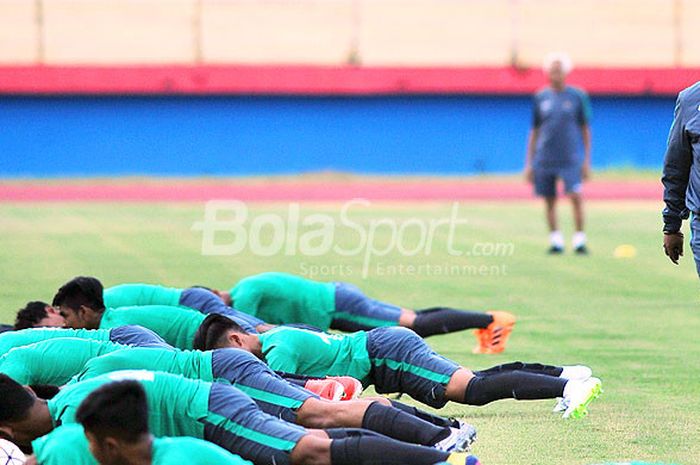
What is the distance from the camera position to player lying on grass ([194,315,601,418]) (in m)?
8.05

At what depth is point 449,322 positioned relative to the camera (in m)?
10.9

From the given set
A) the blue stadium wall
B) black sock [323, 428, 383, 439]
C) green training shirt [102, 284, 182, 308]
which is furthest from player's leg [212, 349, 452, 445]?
the blue stadium wall

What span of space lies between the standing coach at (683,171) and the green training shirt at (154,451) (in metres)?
3.48

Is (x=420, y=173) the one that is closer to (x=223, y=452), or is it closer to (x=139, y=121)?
(x=139, y=121)

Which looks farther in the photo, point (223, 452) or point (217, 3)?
point (217, 3)

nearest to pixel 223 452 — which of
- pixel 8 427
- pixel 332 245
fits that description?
pixel 8 427

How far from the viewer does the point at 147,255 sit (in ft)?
57.8

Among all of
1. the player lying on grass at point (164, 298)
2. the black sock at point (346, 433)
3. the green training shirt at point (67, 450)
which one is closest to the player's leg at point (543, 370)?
the black sock at point (346, 433)

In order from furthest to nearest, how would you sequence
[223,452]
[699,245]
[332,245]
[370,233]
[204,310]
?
1. [370,233]
2. [332,245]
3. [204,310]
4. [699,245]
5. [223,452]

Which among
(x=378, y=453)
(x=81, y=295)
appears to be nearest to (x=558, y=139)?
→ (x=81, y=295)

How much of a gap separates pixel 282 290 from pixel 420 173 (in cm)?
2466

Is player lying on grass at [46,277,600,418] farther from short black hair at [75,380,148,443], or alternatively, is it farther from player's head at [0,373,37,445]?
short black hair at [75,380,148,443]

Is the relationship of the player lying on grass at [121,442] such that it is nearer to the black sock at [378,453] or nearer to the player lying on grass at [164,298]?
the black sock at [378,453]

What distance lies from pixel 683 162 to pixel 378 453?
9.97ft
